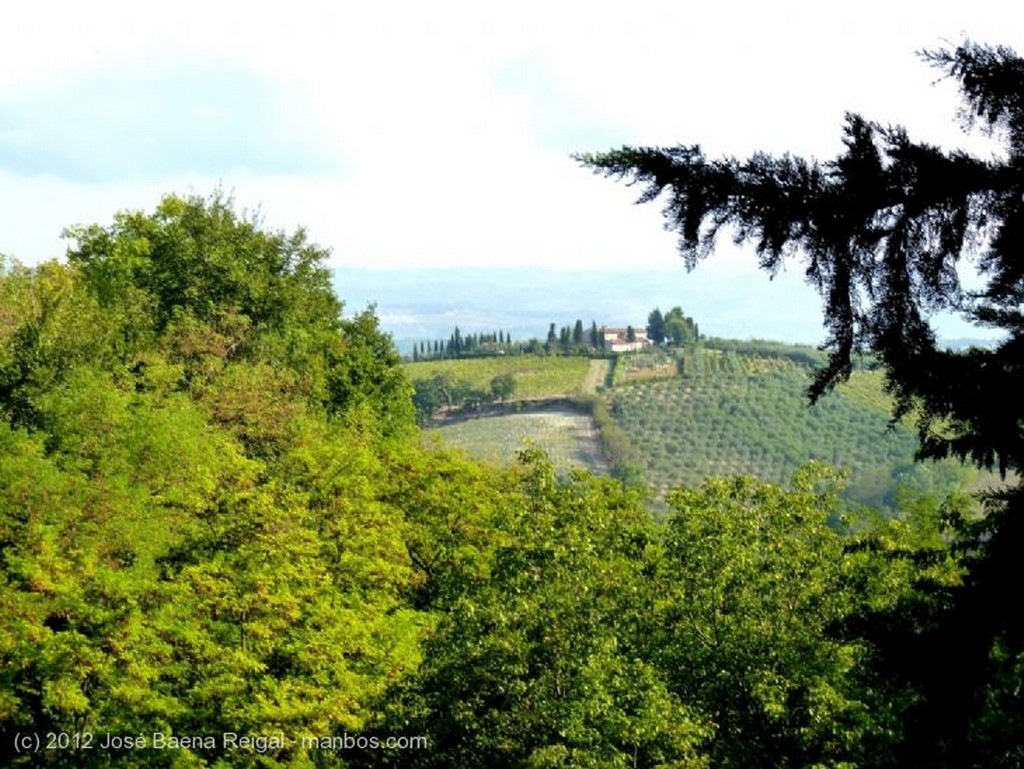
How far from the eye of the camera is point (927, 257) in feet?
16.7

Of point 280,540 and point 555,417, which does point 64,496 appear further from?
point 555,417

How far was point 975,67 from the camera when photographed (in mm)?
4957

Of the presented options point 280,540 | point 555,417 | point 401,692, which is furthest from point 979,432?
point 555,417

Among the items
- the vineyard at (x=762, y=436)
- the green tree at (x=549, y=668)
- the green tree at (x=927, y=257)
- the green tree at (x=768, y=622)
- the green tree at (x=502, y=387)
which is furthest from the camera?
the green tree at (x=502, y=387)

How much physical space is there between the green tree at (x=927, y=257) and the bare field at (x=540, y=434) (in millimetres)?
148150

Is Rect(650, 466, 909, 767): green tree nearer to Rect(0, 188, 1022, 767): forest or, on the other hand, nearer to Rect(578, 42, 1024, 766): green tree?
Rect(0, 188, 1022, 767): forest

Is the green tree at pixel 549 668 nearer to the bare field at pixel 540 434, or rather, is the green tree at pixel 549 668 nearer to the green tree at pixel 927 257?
the green tree at pixel 927 257

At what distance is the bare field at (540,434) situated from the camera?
6393 inches

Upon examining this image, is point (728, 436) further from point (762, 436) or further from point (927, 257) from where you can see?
point (927, 257)

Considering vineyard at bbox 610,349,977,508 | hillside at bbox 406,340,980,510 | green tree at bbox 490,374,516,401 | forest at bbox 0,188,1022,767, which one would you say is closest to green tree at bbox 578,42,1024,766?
forest at bbox 0,188,1022,767

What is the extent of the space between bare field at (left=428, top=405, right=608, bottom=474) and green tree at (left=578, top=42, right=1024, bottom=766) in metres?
148

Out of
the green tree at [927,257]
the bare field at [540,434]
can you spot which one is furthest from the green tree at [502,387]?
the green tree at [927,257]

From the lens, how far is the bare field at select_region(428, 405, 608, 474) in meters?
162

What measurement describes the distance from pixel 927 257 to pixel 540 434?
166 metres
